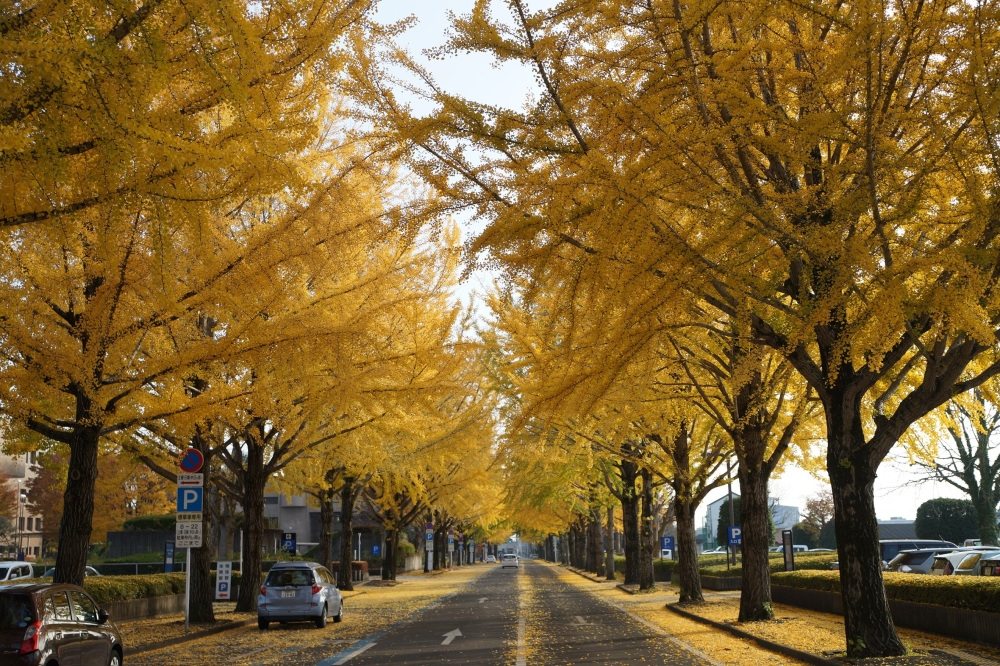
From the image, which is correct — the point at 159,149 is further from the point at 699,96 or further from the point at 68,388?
the point at 68,388

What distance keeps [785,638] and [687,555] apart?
28.5ft

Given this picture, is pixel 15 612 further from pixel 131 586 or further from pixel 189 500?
pixel 131 586

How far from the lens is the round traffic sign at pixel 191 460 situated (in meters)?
16.1

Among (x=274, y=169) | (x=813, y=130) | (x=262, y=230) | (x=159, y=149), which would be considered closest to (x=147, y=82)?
(x=159, y=149)

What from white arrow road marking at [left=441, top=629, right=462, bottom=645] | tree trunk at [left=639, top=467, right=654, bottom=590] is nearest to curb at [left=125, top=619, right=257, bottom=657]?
white arrow road marking at [left=441, top=629, right=462, bottom=645]

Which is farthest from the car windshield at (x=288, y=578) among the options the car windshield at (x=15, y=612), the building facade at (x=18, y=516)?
the building facade at (x=18, y=516)

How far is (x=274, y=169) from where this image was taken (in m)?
6.03

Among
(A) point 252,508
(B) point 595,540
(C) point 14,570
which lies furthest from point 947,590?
(B) point 595,540

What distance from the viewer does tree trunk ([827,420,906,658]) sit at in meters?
9.95

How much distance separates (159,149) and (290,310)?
5.30 meters

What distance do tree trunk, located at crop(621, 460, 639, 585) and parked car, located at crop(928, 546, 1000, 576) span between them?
33.6ft

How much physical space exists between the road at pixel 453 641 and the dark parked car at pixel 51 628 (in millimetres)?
2762

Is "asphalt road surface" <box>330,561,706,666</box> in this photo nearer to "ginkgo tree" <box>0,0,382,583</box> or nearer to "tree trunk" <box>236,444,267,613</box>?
"tree trunk" <box>236,444,267,613</box>

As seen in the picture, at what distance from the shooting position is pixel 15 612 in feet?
26.3
